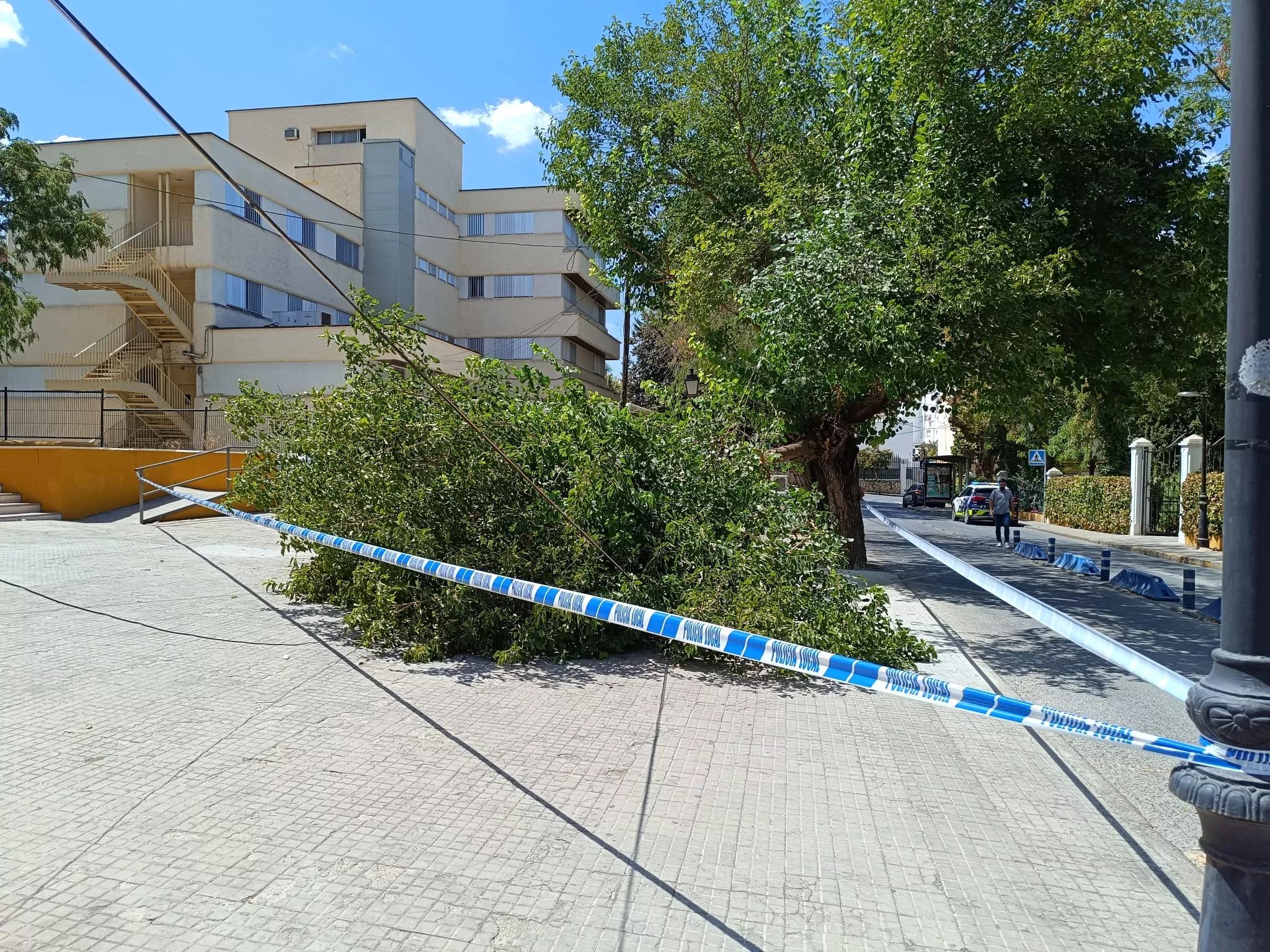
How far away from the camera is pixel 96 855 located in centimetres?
372

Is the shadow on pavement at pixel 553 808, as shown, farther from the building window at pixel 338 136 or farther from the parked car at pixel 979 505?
the building window at pixel 338 136

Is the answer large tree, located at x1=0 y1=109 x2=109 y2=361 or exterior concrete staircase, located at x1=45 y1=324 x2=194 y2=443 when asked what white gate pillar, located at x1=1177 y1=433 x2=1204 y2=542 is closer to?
exterior concrete staircase, located at x1=45 y1=324 x2=194 y2=443

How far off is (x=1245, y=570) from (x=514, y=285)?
44.1 m

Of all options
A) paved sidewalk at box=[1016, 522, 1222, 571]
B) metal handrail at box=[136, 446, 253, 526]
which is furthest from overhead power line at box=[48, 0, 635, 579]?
paved sidewalk at box=[1016, 522, 1222, 571]

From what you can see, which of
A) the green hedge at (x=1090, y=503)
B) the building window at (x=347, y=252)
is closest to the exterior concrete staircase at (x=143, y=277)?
the building window at (x=347, y=252)

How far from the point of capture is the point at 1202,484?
76.9 ft

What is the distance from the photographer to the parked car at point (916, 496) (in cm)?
4975

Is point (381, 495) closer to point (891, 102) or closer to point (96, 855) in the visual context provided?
point (96, 855)

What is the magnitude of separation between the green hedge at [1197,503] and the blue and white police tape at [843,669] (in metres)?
→ 23.6

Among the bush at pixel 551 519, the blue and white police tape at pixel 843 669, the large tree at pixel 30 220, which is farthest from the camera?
the large tree at pixel 30 220

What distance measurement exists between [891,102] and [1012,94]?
60.2 inches

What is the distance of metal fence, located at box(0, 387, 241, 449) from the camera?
69.9 ft

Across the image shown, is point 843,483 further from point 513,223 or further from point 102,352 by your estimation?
point 513,223

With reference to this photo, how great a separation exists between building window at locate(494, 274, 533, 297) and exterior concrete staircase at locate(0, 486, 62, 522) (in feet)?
96.7
